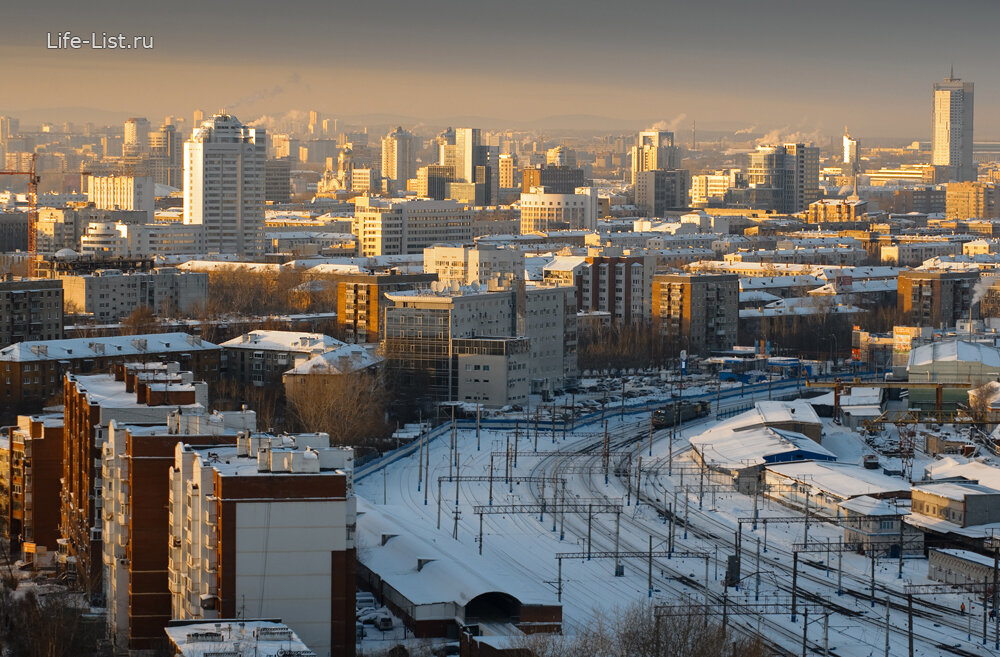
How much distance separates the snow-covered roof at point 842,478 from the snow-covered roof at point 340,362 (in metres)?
6.13

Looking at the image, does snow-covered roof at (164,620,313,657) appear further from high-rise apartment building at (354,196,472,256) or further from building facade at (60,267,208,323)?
high-rise apartment building at (354,196,472,256)

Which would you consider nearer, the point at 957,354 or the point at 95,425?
the point at 95,425

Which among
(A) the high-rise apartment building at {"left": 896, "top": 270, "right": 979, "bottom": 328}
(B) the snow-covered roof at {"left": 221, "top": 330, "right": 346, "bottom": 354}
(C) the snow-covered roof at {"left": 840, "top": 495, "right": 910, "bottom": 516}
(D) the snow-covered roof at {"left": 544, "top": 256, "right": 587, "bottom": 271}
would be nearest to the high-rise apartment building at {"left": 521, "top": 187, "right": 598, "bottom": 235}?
(A) the high-rise apartment building at {"left": 896, "top": 270, "right": 979, "bottom": 328}

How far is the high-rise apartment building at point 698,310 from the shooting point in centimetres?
3272

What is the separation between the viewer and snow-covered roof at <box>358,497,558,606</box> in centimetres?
1390

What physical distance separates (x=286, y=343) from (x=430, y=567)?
11786 mm

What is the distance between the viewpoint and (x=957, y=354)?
85.1 ft

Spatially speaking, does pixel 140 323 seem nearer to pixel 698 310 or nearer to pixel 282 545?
pixel 698 310

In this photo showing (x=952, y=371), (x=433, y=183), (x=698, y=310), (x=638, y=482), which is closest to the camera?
(x=638, y=482)

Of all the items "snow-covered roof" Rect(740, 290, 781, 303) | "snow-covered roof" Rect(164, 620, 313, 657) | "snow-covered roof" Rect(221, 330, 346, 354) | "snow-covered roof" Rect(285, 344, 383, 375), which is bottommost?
"snow-covered roof" Rect(164, 620, 313, 657)

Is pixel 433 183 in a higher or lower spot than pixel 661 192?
higher

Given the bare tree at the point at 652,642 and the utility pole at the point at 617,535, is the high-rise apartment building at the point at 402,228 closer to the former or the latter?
the utility pole at the point at 617,535

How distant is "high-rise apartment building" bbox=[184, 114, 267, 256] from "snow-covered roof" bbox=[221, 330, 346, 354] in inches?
912

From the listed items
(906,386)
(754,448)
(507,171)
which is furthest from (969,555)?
(507,171)
